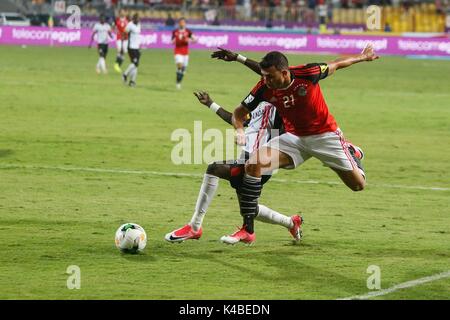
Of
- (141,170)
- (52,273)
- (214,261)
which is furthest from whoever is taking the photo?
(141,170)

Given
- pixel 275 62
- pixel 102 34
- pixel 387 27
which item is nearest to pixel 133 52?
pixel 102 34

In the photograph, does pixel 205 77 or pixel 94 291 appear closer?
pixel 94 291

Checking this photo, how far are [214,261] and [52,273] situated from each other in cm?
178

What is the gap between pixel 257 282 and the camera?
9.52 metres

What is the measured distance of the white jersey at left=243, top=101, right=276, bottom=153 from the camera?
11.2 meters

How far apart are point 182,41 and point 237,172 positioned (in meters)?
23.3

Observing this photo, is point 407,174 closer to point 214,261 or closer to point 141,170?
point 141,170

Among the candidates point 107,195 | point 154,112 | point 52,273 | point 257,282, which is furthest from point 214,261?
point 154,112

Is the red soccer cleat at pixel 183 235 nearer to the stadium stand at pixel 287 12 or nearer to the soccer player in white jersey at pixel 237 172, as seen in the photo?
the soccer player in white jersey at pixel 237 172

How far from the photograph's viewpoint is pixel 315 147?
1114cm

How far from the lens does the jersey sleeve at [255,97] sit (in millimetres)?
10781

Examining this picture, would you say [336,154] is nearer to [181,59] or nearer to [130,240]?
[130,240]

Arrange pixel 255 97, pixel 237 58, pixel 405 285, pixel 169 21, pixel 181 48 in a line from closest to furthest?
pixel 405 285 < pixel 255 97 < pixel 237 58 < pixel 181 48 < pixel 169 21

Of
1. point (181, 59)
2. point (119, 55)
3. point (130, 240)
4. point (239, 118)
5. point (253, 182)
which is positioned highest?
point (239, 118)
